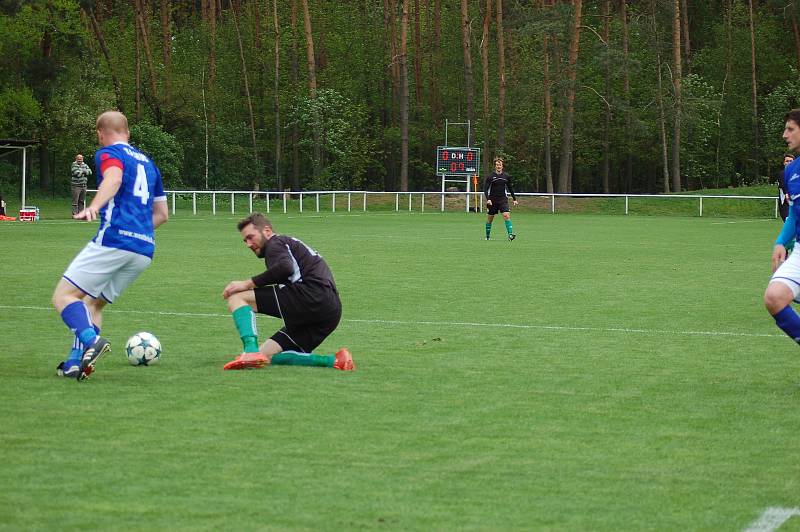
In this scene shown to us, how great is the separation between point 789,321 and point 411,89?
67206 mm

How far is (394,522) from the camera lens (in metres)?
4.63

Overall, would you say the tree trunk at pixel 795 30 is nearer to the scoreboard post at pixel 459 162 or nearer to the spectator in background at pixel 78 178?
the scoreboard post at pixel 459 162

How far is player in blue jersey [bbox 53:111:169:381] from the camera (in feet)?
26.0

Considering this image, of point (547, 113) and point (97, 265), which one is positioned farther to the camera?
point (547, 113)

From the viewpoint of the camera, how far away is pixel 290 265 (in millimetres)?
8430

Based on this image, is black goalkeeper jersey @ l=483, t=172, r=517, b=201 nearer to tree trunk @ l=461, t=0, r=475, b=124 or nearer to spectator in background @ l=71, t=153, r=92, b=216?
spectator in background @ l=71, t=153, r=92, b=216

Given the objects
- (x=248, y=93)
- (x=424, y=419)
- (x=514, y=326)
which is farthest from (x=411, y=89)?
(x=424, y=419)

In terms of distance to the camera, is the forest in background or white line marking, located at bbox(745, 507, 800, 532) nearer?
white line marking, located at bbox(745, 507, 800, 532)

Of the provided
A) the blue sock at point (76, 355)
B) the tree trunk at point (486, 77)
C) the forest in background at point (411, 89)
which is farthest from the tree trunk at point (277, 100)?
the blue sock at point (76, 355)

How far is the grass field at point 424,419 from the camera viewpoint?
4859 millimetres

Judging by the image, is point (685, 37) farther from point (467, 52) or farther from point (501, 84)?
point (467, 52)

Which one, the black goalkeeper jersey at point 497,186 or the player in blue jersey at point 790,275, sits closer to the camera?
the player in blue jersey at point 790,275

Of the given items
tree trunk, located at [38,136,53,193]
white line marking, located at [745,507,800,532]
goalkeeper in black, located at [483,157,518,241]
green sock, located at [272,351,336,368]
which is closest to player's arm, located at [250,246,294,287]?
green sock, located at [272,351,336,368]

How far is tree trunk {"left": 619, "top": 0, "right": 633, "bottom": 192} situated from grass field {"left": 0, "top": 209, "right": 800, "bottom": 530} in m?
46.1
